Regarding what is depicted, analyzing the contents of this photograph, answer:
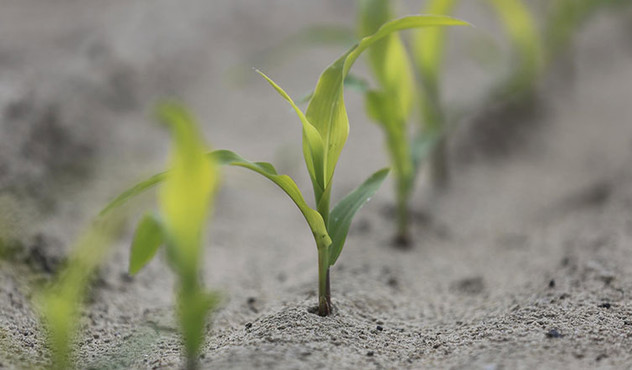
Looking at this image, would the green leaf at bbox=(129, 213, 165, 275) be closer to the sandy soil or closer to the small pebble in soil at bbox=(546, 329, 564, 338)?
the sandy soil

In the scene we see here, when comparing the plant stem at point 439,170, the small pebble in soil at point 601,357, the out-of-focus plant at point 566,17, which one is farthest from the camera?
the out-of-focus plant at point 566,17

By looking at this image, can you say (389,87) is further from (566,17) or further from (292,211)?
(566,17)

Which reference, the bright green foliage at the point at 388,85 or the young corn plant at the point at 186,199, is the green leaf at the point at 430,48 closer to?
the bright green foliage at the point at 388,85

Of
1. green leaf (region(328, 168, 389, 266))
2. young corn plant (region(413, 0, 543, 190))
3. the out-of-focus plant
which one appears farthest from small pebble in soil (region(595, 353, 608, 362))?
the out-of-focus plant

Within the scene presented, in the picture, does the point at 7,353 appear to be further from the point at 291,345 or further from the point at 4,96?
the point at 4,96

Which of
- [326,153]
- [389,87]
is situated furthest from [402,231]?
[326,153]

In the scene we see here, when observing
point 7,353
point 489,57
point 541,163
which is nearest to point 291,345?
point 7,353

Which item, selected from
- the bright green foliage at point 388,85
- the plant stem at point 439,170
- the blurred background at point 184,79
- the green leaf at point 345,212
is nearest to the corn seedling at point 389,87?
the bright green foliage at point 388,85
